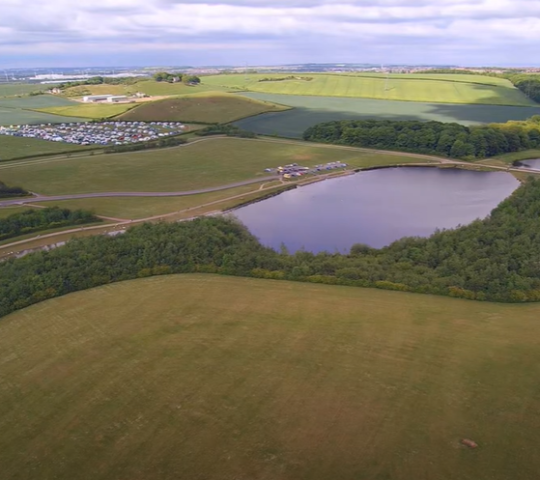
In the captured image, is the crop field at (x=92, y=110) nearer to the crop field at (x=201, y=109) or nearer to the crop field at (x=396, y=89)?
the crop field at (x=201, y=109)

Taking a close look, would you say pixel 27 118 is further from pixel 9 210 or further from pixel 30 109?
pixel 9 210

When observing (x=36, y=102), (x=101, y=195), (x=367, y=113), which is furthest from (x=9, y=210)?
(x=36, y=102)

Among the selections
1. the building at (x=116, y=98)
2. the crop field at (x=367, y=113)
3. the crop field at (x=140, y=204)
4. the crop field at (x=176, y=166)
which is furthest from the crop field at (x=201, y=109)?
the crop field at (x=140, y=204)

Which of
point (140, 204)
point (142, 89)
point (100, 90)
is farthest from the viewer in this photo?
point (100, 90)

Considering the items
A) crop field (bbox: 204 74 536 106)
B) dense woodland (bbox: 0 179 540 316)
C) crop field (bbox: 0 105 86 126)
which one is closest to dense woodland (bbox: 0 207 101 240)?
dense woodland (bbox: 0 179 540 316)

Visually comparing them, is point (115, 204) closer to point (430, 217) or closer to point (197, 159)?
point (197, 159)

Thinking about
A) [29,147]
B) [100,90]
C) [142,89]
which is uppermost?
[142,89]
